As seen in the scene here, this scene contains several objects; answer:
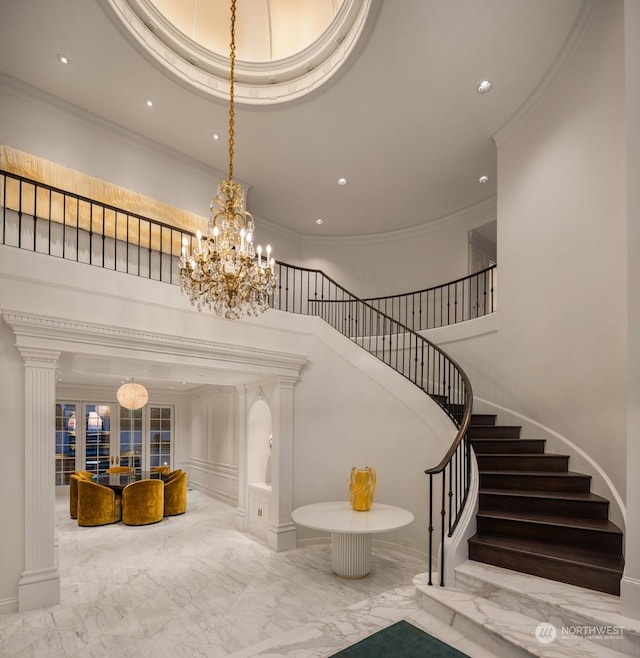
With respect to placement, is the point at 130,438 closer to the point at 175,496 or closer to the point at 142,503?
the point at 175,496

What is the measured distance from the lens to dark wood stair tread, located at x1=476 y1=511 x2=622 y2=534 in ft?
11.4

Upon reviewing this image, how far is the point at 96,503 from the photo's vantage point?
298 inches

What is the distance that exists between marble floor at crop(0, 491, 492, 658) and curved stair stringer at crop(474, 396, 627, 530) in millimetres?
1904

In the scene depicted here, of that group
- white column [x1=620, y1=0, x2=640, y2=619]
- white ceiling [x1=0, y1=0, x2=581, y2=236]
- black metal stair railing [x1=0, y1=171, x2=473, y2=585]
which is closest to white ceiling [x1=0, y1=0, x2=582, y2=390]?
white ceiling [x1=0, y1=0, x2=581, y2=236]

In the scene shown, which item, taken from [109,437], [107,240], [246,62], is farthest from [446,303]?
[109,437]

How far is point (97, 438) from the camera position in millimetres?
10930

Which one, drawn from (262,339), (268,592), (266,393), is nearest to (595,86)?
(262,339)

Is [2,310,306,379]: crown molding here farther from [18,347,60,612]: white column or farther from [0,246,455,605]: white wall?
[18,347,60,612]: white column

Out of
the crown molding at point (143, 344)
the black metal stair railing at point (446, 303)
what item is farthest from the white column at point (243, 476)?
the black metal stair railing at point (446, 303)

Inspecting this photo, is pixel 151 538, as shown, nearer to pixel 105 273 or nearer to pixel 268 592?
pixel 268 592

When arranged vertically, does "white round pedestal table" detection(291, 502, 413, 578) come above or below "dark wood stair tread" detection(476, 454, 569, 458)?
below

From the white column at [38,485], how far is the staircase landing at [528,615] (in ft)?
11.9

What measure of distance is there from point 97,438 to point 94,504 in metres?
3.79

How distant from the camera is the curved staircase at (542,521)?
3264mm
